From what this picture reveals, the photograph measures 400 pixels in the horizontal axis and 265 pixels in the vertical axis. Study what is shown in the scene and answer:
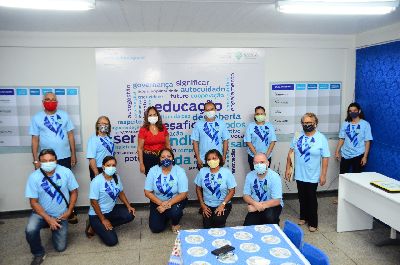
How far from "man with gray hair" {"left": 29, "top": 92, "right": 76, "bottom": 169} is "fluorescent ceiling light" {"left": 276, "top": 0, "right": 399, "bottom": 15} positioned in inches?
121

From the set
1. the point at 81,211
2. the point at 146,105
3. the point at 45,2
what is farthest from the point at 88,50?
the point at 81,211

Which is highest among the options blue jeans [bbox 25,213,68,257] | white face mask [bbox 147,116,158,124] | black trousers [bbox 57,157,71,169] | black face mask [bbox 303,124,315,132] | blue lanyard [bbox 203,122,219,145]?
white face mask [bbox 147,116,158,124]

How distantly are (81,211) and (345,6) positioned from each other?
431 cm

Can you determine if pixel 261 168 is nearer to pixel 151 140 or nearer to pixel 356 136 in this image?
pixel 151 140

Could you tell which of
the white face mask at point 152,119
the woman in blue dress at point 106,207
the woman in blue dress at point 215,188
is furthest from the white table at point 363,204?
the woman in blue dress at point 106,207

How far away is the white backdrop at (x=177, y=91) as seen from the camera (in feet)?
16.7

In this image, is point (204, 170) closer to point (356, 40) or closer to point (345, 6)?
point (345, 6)

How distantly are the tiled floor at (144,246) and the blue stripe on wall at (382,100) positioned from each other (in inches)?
39.7

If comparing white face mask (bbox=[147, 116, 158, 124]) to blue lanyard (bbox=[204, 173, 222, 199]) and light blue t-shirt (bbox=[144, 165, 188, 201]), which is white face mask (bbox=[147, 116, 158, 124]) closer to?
light blue t-shirt (bbox=[144, 165, 188, 201])

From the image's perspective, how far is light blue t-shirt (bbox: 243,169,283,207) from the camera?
3734 millimetres

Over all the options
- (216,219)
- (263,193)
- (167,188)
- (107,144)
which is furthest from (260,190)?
(107,144)

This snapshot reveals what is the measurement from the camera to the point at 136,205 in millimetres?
5324

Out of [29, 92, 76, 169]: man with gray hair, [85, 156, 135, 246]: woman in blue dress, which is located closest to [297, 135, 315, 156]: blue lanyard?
[85, 156, 135, 246]: woman in blue dress

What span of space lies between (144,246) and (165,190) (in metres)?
0.67
